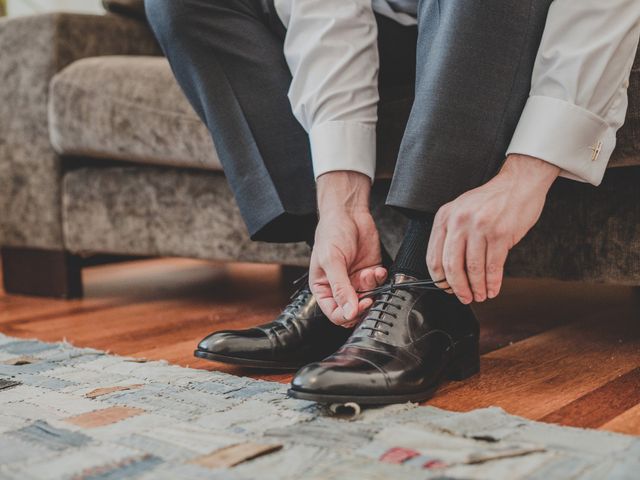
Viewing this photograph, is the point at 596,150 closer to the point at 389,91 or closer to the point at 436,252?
the point at 436,252

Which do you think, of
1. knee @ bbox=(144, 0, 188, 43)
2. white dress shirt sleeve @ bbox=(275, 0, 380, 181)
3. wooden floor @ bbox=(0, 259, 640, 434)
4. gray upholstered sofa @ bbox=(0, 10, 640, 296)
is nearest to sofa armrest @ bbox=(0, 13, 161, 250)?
gray upholstered sofa @ bbox=(0, 10, 640, 296)

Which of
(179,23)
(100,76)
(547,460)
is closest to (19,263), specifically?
(100,76)

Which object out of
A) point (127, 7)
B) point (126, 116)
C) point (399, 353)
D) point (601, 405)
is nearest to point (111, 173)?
point (126, 116)

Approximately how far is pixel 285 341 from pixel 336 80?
0.93 ft

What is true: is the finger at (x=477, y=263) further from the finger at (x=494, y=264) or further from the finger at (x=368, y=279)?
the finger at (x=368, y=279)

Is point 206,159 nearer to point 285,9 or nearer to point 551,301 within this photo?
point 285,9

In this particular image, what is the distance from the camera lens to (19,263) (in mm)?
1515

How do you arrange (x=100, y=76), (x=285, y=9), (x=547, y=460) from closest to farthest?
(x=547, y=460)
(x=285, y=9)
(x=100, y=76)

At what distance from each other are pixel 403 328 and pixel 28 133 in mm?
995

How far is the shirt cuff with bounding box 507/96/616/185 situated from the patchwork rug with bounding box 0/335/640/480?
0.23 m

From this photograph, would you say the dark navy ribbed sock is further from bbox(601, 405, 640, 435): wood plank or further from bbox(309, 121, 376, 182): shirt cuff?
bbox(601, 405, 640, 435): wood plank

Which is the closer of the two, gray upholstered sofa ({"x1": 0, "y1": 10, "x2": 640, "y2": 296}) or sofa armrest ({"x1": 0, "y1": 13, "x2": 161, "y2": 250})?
gray upholstered sofa ({"x1": 0, "y1": 10, "x2": 640, "y2": 296})

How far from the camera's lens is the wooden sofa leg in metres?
1.46

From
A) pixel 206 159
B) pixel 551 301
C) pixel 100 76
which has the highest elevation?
pixel 100 76
